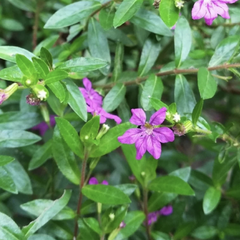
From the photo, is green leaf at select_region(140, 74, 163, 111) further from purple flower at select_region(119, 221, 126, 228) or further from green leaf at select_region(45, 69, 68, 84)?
purple flower at select_region(119, 221, 126, 228)

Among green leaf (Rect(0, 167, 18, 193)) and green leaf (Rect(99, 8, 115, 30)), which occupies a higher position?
green leaf (Rect(99, 8, 115, 30))

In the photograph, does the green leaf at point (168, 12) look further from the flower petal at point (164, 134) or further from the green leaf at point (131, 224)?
the green leaf at point (131, 224)

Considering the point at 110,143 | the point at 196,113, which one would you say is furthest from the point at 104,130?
the point at 196,113

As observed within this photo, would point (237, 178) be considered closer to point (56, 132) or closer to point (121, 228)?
point (121, 228)

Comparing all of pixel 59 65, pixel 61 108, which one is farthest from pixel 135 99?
pixel 59 65

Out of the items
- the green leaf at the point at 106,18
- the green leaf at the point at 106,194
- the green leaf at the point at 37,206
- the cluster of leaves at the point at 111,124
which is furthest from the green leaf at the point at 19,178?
the green leaf at the point at 106,18

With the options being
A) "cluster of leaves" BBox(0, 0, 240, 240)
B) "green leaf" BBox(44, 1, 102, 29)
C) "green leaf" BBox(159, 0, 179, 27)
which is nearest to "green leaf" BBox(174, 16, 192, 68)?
"cluster of leaves" BBox(0, 0, 240, 240)
